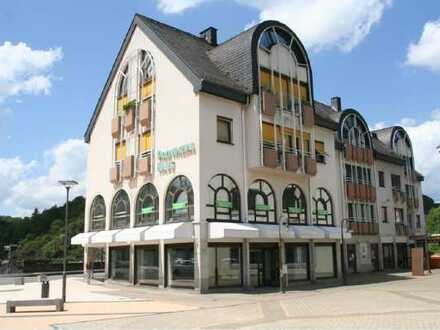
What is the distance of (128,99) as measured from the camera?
31.2 metres

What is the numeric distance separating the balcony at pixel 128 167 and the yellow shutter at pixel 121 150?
1113mm

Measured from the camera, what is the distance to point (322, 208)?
31.5 meters

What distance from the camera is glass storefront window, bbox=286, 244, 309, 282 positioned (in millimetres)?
28389

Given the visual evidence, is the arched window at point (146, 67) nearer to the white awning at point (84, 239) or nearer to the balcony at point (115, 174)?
the balcony at point (115, 174)

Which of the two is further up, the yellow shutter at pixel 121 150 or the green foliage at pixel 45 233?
the yellow shutter at pixel 121 150

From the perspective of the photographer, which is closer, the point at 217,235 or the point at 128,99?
the point at 217,235

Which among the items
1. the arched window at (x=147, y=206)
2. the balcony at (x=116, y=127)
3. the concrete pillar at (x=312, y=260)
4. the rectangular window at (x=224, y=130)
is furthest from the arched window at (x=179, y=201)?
the concrete pillar at (x=312, y=260)

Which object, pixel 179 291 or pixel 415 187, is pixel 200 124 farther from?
pixel 415 187

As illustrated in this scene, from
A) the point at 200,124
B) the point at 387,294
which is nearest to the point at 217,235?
the point at 200,124

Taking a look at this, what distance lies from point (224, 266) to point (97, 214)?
12738 millimetres

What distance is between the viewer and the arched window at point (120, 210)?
29873mm

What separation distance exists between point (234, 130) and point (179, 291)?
9.20m

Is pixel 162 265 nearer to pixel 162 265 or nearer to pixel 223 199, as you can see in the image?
pixel 162 265

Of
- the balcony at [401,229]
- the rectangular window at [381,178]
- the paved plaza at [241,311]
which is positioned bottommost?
the paved plaza at [241,311]
